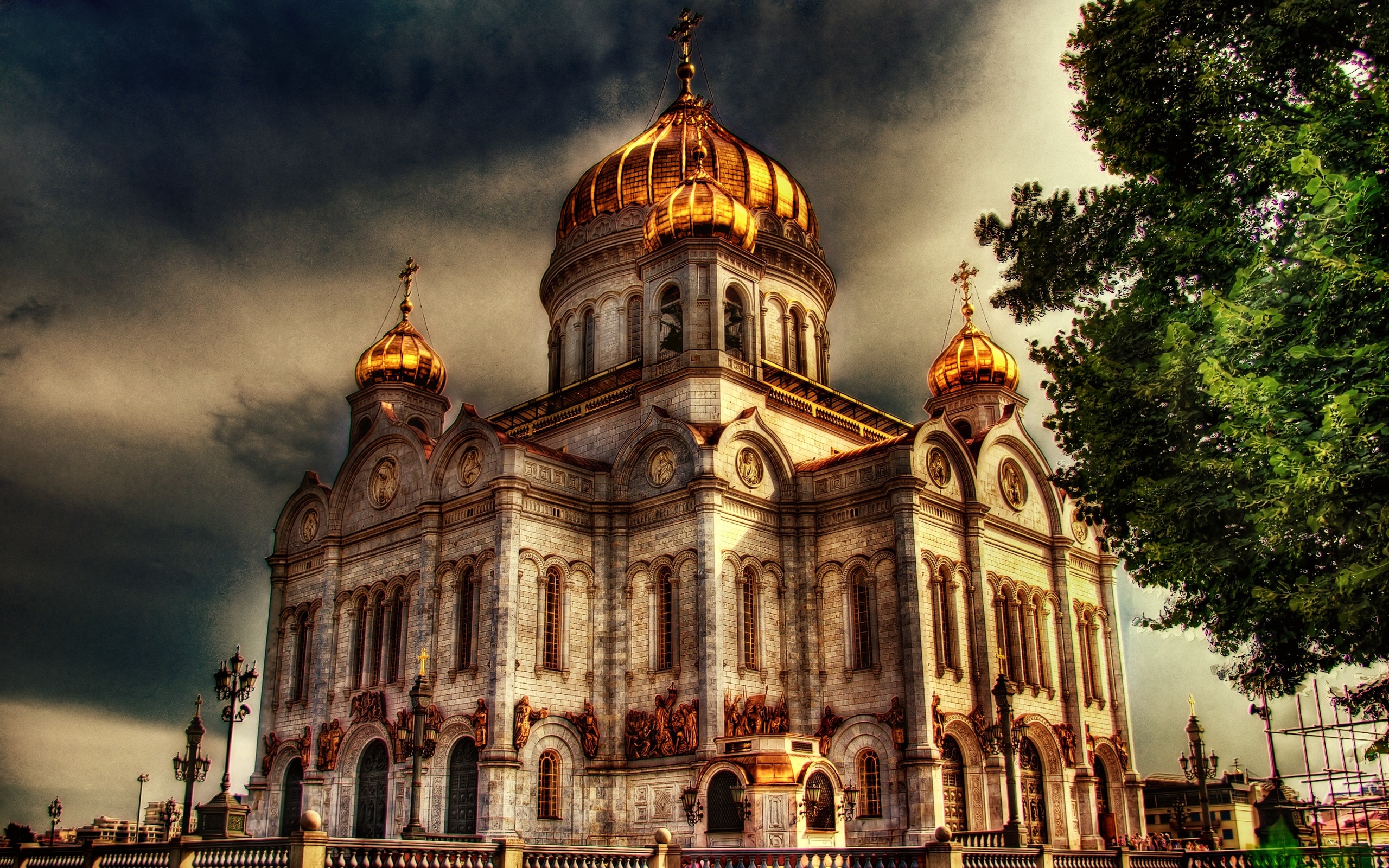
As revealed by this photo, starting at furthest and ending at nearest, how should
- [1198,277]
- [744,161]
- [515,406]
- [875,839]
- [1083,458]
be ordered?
[744,161] → [515,406] → [875,839] → [1083,458] → [1198,277]

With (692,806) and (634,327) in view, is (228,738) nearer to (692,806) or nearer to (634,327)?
(692,806)

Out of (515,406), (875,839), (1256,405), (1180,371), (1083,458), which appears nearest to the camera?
(1256,405)

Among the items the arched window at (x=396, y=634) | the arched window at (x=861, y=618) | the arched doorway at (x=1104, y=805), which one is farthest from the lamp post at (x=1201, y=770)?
the arched window at (x=396, y=634)

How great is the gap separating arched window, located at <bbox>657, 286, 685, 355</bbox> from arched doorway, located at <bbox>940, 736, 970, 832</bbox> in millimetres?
10544

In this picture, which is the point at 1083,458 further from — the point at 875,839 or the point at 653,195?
the point at 653,195

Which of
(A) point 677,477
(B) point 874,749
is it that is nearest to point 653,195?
(A) point 677,477

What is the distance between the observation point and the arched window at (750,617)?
84.6 ft

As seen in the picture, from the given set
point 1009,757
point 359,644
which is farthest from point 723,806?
point 359,644

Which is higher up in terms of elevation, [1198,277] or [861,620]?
[1198,277]

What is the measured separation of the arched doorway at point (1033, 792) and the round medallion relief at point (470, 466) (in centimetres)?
1326

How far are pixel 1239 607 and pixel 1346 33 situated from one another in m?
6.10

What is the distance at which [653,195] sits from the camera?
110ft

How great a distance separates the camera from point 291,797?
29.1 m

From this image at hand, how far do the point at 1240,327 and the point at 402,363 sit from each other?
25.1m
